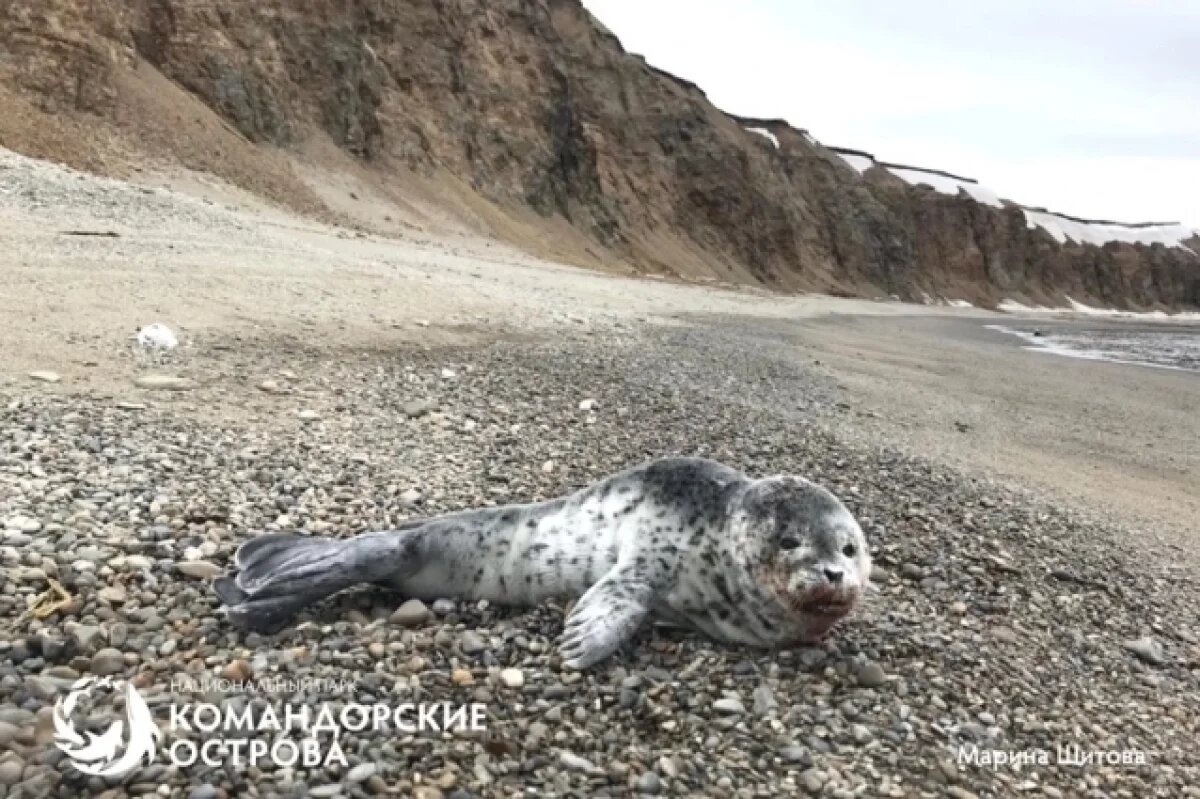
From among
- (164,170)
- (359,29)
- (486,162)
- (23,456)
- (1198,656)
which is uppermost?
(359,29)

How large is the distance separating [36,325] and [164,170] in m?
17.2

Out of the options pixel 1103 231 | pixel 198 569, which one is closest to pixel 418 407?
pixel 198 569

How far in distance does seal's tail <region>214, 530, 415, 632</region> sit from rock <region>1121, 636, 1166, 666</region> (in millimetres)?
3210

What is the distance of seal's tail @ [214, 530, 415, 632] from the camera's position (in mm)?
3541

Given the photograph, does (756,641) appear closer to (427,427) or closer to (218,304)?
(427,427)

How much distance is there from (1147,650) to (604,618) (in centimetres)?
253

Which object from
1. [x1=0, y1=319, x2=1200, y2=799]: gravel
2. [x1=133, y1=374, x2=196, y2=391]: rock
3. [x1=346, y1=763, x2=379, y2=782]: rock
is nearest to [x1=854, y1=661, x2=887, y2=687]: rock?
[x1=0, y1=319, x2=1200, y2=799]: gravel

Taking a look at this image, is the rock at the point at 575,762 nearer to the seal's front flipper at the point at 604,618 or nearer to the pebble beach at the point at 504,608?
the pebble beach at the point at 504,608

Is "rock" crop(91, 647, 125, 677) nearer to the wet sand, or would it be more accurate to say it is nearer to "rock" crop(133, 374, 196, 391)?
"rock" crop(133, 374, 196, 391)

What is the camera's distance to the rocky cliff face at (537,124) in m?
30.0

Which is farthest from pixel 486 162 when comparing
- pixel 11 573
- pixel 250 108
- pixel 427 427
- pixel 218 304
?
pixel 11 573

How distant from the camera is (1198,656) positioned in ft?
13.8

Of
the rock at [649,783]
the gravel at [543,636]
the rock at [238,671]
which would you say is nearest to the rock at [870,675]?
the gravel at [543,636]

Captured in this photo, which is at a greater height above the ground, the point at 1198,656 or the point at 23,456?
the point at 23,456
